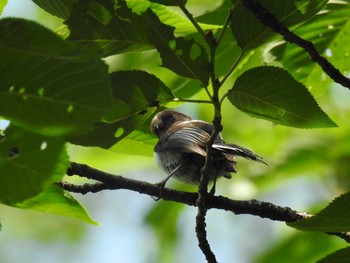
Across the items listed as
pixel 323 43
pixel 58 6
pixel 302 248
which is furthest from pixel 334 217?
pixel 323 43

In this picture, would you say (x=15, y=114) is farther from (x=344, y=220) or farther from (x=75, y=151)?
(x=75, y=151)

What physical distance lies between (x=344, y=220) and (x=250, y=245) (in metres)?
9.53

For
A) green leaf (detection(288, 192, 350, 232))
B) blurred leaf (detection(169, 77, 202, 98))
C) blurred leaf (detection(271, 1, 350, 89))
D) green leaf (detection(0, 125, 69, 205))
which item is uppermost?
blurred leaf (detection(271, 1, 350, 89))

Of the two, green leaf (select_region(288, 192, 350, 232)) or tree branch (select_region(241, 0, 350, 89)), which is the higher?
tree branch (select_region(241, 0, 350, 89))

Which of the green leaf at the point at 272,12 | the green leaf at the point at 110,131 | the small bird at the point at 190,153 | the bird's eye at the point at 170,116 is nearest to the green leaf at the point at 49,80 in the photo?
the green leaf at the point at 110,131

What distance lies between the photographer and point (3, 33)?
1.61 meters

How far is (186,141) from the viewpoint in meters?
3.75

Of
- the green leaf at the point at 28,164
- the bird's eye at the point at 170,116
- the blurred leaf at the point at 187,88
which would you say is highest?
the bird's eye at the point at 170,116

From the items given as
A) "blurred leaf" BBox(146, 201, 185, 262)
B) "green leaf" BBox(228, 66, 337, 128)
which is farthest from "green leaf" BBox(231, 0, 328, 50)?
"blurred leaf" BBox(146, 201, 185, 262)

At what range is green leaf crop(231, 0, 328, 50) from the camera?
2.13 metres

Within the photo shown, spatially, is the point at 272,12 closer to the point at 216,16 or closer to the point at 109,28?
the point at 109,28

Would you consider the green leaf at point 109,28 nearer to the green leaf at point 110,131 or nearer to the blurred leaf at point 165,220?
the green leaf at point 110,131

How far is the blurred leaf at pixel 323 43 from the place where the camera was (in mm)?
3252

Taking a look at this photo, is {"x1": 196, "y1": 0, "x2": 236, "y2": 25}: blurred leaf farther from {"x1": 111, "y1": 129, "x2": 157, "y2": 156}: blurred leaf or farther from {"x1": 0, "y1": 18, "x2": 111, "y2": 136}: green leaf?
{"x1": 0, "y1": 18, "x2": 111, "y2": 136}: green leaf
